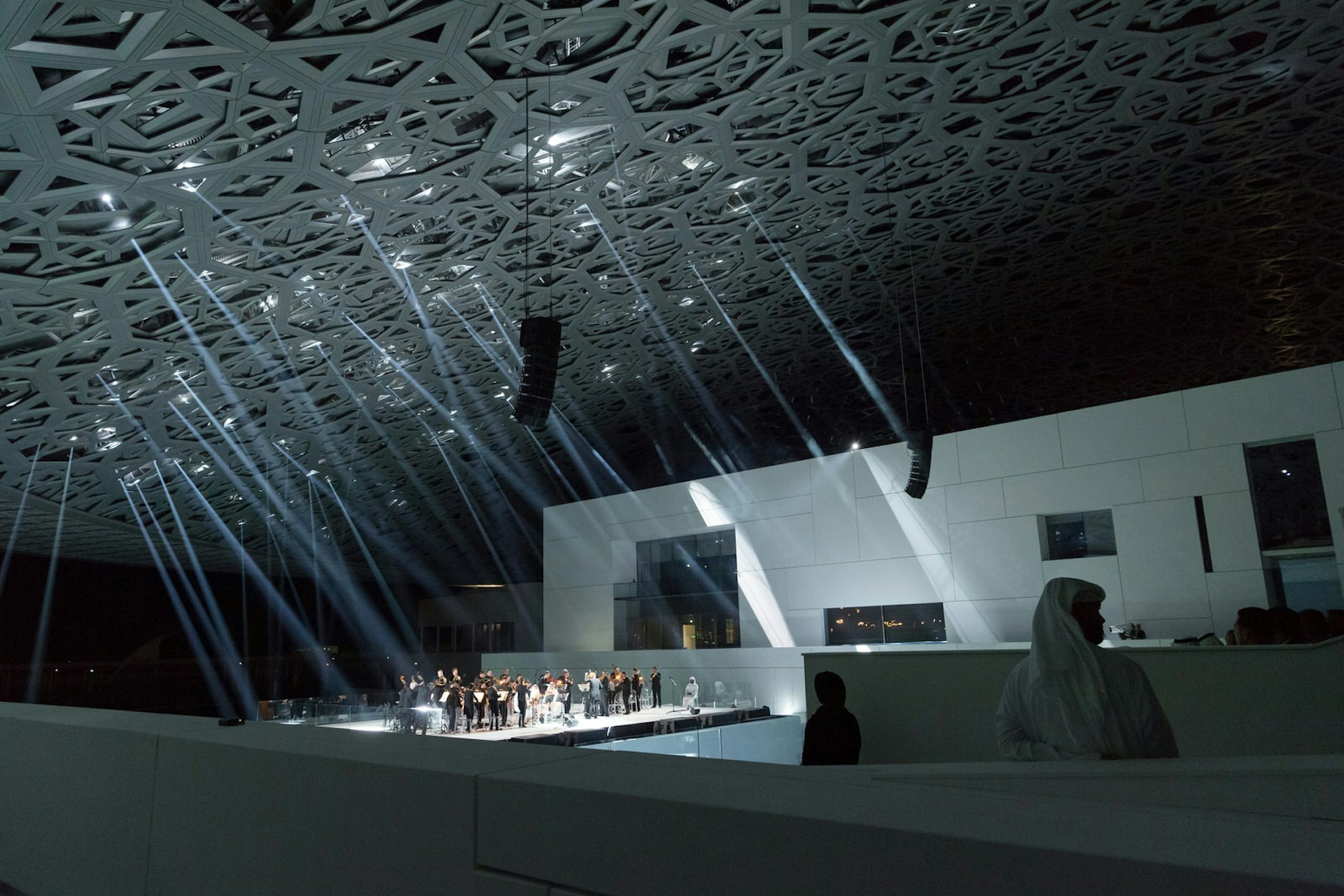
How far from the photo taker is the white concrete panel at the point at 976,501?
1166 centimetres

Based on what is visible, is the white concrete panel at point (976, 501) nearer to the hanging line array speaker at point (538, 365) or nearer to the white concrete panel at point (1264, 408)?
the white concrete panel at point (1264, 408)

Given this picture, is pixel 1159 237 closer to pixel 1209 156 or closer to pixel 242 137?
pixel 1209 156

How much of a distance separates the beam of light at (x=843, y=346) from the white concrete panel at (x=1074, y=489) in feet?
5.63

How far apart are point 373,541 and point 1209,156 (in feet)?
78.3

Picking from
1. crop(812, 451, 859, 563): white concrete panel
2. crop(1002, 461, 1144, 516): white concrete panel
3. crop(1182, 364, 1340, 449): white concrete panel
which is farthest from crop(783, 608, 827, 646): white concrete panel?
crop(1182, 364, 1340, 449): white concrete panel

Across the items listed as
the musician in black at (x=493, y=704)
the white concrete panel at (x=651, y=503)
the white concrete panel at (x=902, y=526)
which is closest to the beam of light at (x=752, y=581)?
the white concrete panel at (x=651, y=503)

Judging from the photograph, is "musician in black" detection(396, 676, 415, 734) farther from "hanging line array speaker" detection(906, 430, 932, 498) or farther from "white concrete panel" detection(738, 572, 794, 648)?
"hanging line array speaker" detection(906, 430, 932, 498)

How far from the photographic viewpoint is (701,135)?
9.19 meters

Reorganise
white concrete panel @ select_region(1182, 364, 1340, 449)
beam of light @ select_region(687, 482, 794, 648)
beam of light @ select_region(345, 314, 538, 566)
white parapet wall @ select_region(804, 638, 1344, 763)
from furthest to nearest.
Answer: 1. beam of light @ select_region(345, 314, 538, 566)
2. beam of light @ select_region(687, 482, 794, 648)
3. white concrete panel @ select_region(1182, 364, 1340, 449)
4. white parapet wall @ select_region(804, 638, 1344, 763)

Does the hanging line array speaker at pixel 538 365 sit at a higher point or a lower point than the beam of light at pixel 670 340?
lower

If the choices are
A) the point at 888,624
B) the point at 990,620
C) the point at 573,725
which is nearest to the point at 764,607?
the point at 888,624

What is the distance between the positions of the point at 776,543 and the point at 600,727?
506cm

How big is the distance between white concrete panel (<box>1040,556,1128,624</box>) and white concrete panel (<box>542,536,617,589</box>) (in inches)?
329

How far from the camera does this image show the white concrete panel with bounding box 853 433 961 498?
40.0 feet
